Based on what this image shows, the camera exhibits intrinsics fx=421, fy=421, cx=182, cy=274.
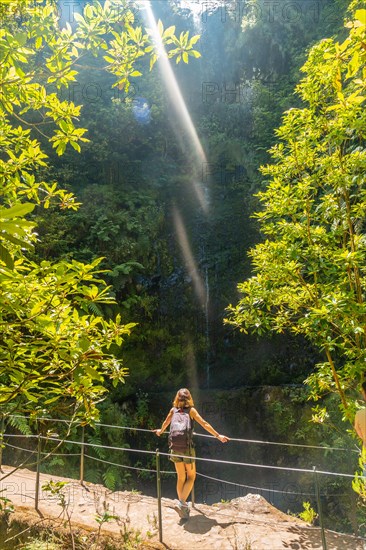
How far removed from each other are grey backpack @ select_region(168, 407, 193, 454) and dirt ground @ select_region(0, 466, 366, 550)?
869 mm

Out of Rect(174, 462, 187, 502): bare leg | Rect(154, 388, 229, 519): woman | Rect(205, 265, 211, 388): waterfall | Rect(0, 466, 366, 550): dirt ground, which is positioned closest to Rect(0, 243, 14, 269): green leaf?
Rect(0, 466, 366, 550): dirt ground

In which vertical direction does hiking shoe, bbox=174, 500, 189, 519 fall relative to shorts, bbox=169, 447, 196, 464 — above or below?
below

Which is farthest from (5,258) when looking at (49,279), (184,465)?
(184,465)

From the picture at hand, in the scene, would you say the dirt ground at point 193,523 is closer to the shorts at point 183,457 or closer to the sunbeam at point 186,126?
the shorts at point 183,457

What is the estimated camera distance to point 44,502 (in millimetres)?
5988

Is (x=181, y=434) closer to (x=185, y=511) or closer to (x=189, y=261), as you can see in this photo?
(x=185, y=511)

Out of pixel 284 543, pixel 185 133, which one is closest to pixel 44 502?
pixel 284 543

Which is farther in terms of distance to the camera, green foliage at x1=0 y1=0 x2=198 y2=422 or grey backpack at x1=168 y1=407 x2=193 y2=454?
grey backpack at x1=168 y1=407 x2=193 y2=454

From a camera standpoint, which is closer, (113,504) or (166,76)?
(113,504)

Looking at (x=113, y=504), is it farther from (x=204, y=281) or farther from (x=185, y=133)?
(x=185, y=133)

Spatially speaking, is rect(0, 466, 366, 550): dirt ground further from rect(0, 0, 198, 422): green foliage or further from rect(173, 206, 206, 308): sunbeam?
rect(173, 206, 206, 308): sunbeam

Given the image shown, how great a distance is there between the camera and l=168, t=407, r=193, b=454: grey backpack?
17.5ft

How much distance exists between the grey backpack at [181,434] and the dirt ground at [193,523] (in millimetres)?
869

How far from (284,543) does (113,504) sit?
8.34 ft
